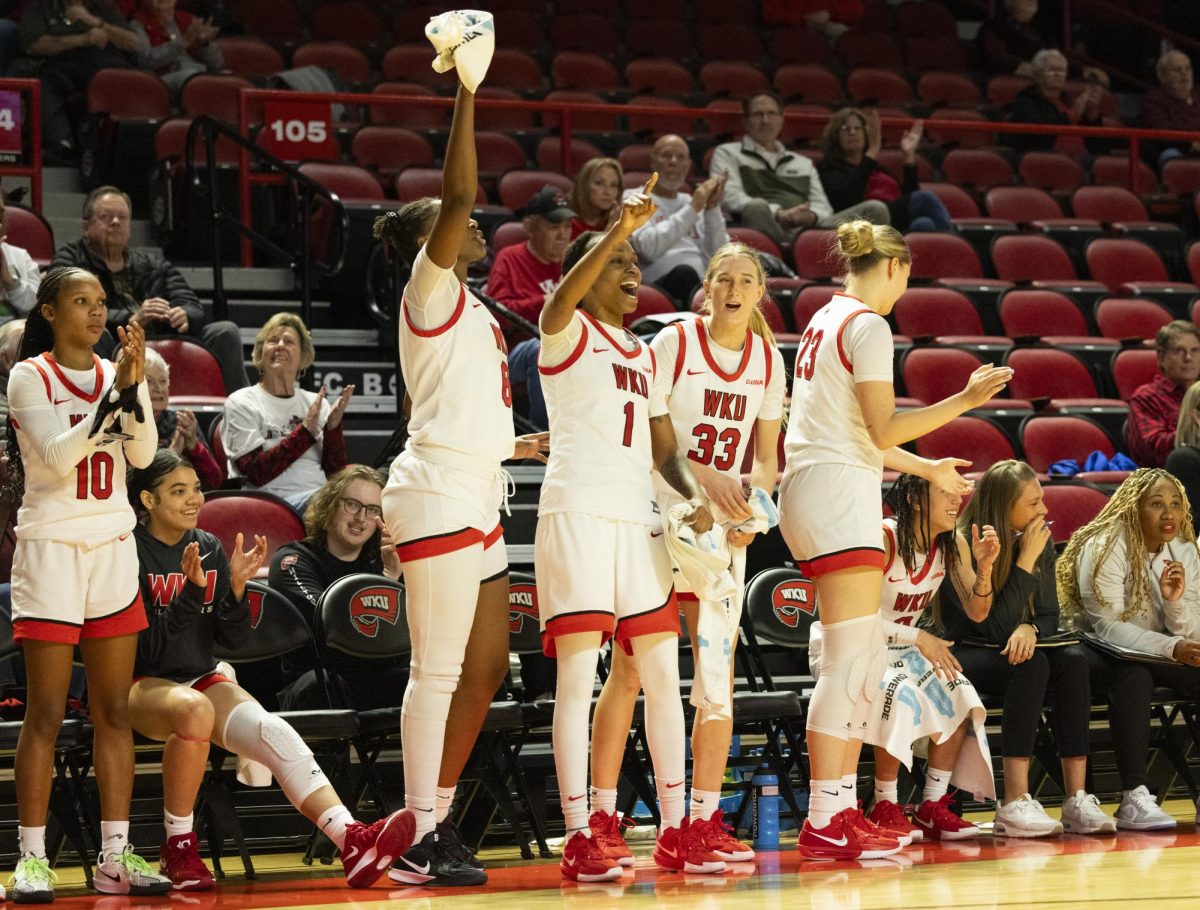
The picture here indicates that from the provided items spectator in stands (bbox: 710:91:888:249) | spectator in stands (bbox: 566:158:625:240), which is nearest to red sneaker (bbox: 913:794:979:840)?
spectator in stands (bbox: 566:158:625:240)

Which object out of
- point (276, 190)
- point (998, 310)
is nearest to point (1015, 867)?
point (998, 310)

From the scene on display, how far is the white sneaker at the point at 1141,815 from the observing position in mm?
5273

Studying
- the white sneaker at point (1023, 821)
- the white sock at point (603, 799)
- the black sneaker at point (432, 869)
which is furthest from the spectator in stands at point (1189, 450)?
the black sneaker at point (432, 869)

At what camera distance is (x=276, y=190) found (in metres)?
8.77

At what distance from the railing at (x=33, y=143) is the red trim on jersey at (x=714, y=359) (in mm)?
4395

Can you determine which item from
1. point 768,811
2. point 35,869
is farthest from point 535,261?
point 35,869

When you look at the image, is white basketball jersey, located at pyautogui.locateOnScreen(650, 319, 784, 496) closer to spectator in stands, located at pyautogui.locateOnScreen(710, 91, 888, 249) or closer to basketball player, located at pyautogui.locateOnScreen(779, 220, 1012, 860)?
basketball player, located at pyautogui.locateOnScreen(779, 220, 1012, 860)

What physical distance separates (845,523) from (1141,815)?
163 centimetres

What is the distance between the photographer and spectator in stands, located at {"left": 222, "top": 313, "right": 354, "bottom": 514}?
20.1 feet

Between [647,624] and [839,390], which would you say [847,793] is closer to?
[647,624]

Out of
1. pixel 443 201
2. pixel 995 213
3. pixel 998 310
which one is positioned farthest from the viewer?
pixel 995 213

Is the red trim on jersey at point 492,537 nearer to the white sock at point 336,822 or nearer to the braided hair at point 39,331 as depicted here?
the white sock at point 336,822

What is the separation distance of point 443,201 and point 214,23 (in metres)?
7.31

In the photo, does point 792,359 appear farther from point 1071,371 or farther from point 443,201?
point 443,201
